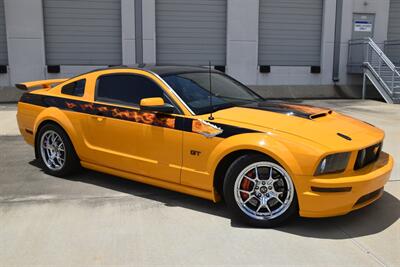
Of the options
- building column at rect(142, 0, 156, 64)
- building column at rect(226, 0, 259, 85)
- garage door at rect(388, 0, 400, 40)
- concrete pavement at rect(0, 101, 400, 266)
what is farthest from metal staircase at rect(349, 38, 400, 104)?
concrete pavement at rect(0, 101, 400, 266)

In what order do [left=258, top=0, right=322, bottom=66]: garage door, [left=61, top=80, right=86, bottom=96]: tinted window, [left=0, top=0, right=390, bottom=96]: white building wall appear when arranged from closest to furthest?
[left=61, top=80, right=86, bottom=96]: tinted window, [left=0, top=0, right=390, bottom=96]: white building wall, [left=258, top=0, right=322, bottom=66]: garage door

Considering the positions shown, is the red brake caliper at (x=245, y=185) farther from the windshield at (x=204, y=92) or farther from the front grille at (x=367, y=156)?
the front grille at (x=367, y=156)

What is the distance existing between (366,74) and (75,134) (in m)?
13.7

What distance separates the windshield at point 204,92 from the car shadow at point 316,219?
1017mm

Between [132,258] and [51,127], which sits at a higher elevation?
[51,127]

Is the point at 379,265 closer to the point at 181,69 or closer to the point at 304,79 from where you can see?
the point at 181,69

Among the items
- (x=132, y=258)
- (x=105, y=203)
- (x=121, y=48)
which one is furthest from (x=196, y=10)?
(x=132, y=258)

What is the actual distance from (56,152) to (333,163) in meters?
3.59

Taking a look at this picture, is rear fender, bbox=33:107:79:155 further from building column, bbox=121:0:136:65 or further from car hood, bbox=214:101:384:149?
building column, bbox=121:0:136:65

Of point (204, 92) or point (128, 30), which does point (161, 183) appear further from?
point (128, 30)

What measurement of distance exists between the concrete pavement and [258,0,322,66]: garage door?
12.4m

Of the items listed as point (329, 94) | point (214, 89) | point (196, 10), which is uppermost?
point (196, 10)

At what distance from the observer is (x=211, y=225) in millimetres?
4238

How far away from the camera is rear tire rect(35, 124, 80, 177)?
564cm
